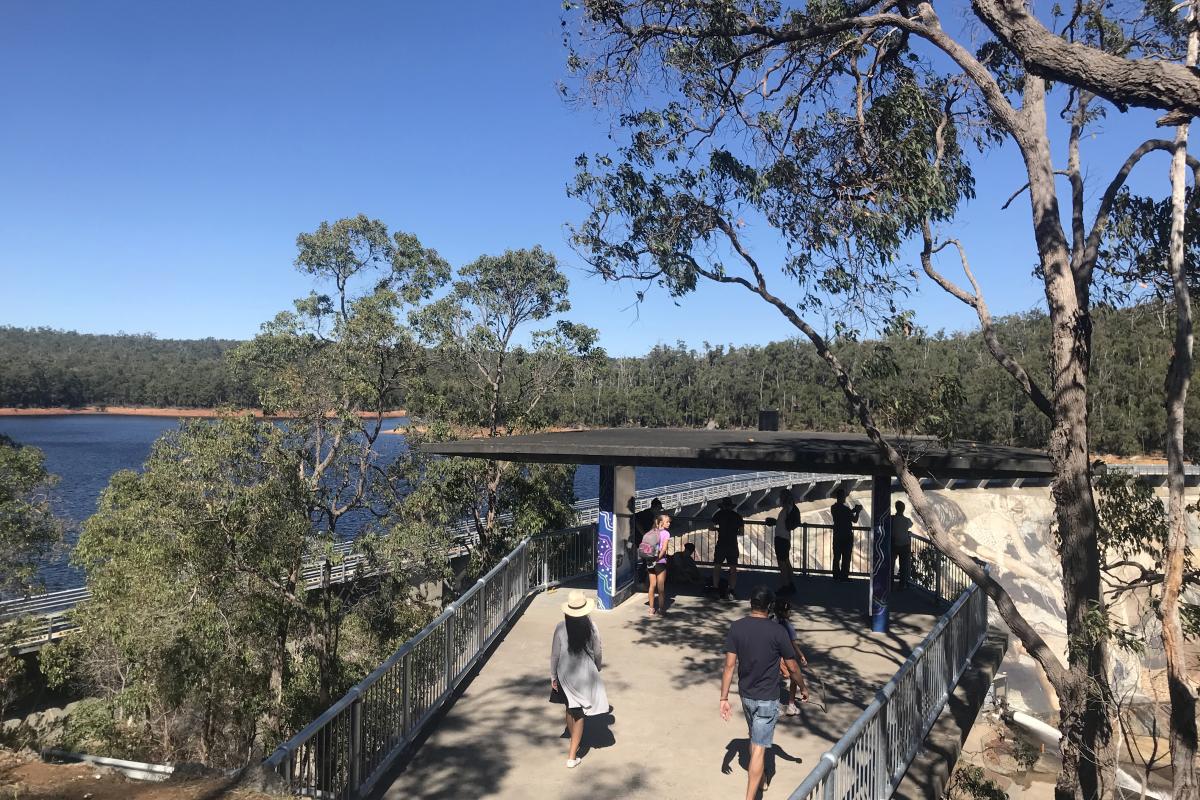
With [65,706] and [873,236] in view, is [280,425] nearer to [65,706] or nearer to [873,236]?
[65,706]

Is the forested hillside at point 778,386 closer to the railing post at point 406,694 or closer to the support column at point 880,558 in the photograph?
the support column at point 880,558

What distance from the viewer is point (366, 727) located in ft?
18.5

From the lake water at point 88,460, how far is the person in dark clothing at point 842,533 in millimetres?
8722

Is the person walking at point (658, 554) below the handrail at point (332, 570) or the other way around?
the other way around

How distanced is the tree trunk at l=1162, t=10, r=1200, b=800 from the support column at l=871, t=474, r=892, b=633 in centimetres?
298

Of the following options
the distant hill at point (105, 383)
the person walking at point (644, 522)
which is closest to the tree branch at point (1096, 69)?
the person walking at point (644, 522)

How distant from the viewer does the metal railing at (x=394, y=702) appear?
16.4 ft

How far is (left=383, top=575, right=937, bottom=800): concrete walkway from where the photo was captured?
5.80 metres

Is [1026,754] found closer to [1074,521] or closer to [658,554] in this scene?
[658,554]

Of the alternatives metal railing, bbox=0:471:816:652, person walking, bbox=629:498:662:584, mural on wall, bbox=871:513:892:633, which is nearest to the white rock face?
metal railing, bbox=0:471:816:652

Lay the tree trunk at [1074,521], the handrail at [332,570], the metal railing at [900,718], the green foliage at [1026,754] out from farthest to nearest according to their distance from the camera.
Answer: the green foliage at [1026,754]
the handrail at [332,570]
the tree trunk at [1074,521]
the metal railing at [900,718]

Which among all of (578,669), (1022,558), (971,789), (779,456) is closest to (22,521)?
(578,669)

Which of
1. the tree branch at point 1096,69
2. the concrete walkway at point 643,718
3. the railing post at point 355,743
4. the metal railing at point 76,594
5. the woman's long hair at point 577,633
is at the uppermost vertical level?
the tree branch at point 1096,69

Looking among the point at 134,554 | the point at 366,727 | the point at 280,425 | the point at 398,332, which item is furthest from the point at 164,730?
the point at 366,727
